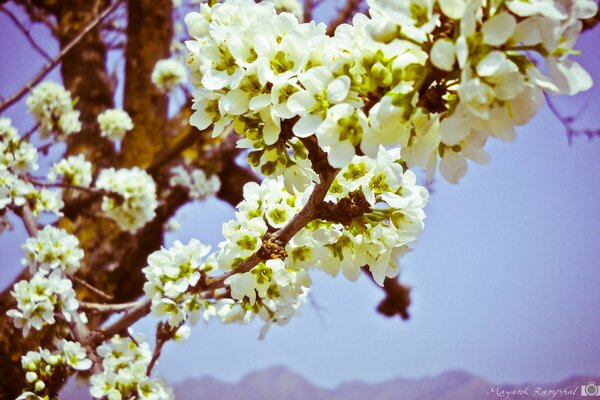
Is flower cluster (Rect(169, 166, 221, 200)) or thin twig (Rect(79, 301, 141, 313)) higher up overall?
thin twig (Rect(79, 301, 141, 313))

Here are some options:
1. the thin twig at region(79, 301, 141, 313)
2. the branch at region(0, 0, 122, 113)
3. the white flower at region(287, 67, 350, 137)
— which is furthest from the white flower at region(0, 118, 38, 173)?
the white flower at region(287, 67, 350, 137)

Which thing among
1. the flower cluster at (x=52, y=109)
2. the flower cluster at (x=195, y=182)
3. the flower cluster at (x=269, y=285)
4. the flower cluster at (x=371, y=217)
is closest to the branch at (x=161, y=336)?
the flower cluster at (x=269, y=285)

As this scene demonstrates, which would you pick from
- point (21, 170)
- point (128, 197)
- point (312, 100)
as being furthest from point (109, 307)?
point (312, 100)

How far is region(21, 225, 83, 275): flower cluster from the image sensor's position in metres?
1.72

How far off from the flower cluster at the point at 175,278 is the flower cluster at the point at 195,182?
2248mm

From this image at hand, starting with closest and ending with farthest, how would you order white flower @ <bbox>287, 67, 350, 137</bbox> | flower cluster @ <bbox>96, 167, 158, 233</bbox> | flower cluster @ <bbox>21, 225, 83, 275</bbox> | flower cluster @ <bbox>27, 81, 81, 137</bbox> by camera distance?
white flower @ <bbox>287, 67, 350, 137</bbox> → flower cluster @ <bbox>21, 225, 83, 275</bbox> → flower cluster @ <bbox>96, 167, 158, 233</bbox> → flower cluster @ <bbox>27, 81, 81, 137</bbox>

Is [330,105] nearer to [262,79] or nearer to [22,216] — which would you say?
[262,79]

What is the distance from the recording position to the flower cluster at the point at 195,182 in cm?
347

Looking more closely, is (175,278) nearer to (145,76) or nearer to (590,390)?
(590,390)

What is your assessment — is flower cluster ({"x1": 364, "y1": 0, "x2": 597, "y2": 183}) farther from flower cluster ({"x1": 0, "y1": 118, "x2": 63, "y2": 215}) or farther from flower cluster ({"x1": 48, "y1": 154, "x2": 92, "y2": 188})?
flower cluster ({"x1": 48, "y1": 154, "x2": 92, "y2": 188})

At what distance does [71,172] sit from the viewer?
8.10ft

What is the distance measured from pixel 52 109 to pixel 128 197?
32.0 inches

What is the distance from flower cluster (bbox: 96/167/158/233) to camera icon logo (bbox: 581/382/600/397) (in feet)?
7.51

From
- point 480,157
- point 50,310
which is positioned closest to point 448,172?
point 480,157
